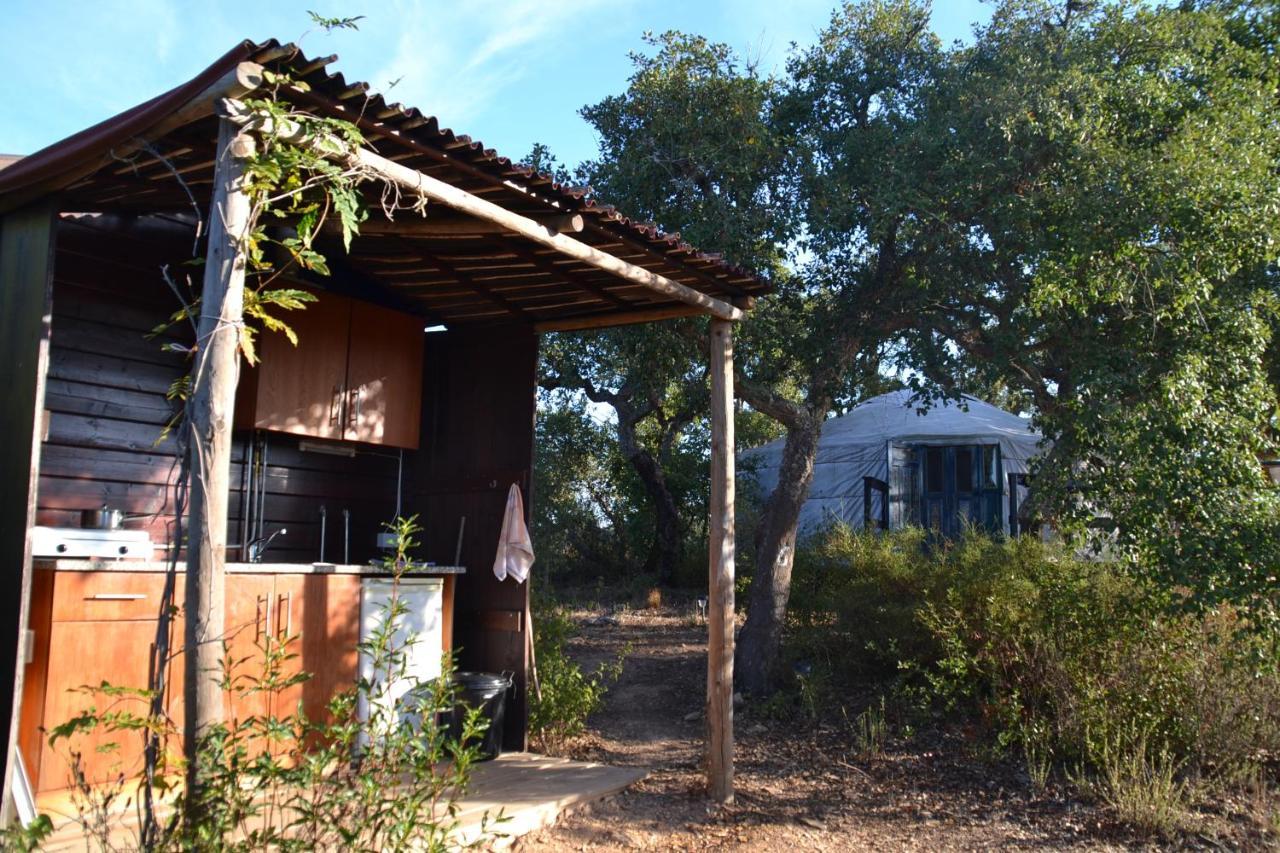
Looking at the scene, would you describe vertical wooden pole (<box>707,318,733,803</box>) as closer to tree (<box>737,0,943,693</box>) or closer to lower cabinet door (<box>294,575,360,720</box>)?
lower cabinet door (<box>294,575,360,720</box>)

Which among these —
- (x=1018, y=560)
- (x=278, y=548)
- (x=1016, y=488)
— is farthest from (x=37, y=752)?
(x=1016, y=488)

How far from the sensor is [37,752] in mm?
4258

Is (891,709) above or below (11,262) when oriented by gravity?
below

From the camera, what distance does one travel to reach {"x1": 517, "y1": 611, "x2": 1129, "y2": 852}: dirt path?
511 centimetres

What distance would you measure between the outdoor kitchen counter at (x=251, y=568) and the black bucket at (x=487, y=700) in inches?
24.9

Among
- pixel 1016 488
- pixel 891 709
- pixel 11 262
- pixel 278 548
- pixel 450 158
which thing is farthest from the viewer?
pixel 1016 488

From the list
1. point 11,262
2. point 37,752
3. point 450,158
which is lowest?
point 37,752

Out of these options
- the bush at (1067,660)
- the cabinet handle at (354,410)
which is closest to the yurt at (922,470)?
the bush at (1067,660)

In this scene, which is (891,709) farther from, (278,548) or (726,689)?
(278,548)

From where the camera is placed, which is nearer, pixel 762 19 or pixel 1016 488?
pixel 762 19

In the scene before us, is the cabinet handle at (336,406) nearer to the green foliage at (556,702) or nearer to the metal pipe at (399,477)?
the metal pipe at (399,477)

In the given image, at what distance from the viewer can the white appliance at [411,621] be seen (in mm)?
5668

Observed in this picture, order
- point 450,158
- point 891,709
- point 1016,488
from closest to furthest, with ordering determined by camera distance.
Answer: point 450,158 → point 891,709 → point 1016,488

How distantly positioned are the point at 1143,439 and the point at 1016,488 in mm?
8709
